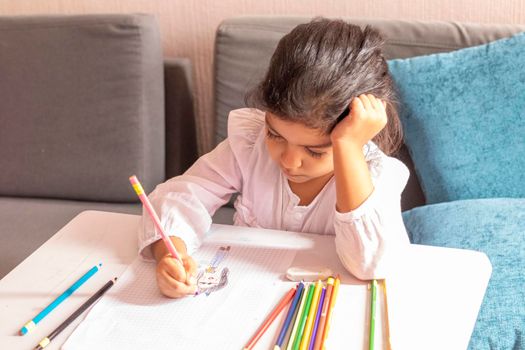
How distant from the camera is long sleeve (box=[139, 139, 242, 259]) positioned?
109 cm

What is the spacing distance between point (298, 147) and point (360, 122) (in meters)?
0.11

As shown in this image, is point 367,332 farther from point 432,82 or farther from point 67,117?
point 67,117

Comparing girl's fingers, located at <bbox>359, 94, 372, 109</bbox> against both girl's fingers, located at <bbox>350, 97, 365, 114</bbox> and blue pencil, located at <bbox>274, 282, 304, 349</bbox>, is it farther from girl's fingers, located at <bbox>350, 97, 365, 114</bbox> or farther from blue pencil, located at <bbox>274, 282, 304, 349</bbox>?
blue pencil, located at <bbox>274, 282, 304, 349</bbox>

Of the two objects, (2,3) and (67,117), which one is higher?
(2,3)

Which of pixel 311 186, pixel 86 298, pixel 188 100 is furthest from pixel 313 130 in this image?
pixel 188 100

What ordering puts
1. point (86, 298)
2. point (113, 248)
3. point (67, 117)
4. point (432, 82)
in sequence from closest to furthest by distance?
point (86, 298), point (113, 248), point (432, 82), point (67, 117)

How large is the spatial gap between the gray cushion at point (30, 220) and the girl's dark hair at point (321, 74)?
0.88 m

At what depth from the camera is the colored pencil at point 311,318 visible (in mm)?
833

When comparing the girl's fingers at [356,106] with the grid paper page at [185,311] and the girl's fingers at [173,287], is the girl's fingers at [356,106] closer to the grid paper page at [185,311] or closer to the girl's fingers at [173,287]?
the grid paper page at [185,311]

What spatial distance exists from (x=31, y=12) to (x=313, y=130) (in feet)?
4.44

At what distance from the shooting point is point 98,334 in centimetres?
88

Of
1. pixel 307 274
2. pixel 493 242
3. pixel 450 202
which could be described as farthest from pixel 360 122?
pixel 450 202

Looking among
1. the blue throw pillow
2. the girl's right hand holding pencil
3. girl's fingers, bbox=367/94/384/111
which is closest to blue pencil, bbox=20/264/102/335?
the girl's right hand holding pencil

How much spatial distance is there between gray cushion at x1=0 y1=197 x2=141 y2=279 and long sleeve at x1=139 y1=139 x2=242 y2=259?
1.98 feet
